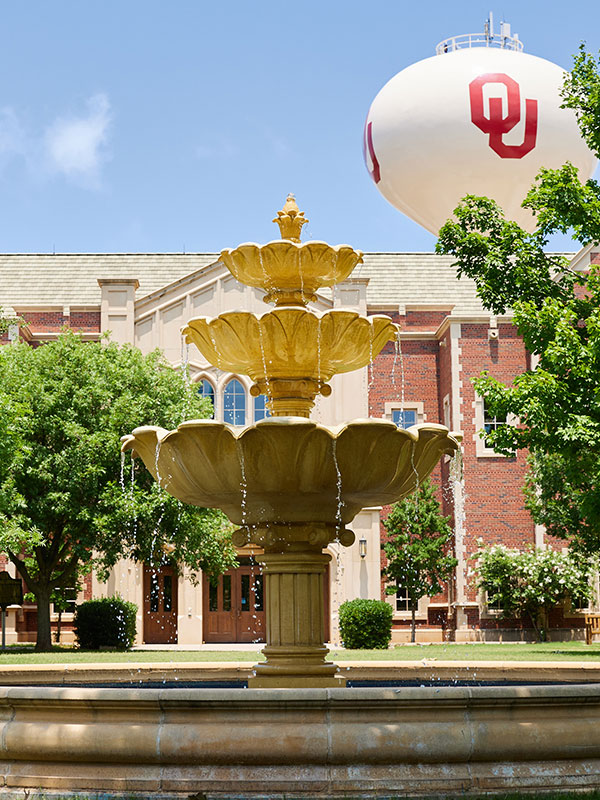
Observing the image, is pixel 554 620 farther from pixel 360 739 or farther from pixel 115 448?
pixel 360 739

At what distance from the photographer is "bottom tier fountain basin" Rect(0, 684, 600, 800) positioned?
6.26m

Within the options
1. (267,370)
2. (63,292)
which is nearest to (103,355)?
(63,292)

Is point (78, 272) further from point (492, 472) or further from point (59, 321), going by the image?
point (492, 472)

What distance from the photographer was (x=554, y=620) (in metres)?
38.7

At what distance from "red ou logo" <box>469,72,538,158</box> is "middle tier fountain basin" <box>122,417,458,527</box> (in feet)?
93.1

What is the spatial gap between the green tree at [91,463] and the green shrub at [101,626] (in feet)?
3.42

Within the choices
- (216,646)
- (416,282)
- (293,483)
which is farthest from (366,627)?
(293,483)

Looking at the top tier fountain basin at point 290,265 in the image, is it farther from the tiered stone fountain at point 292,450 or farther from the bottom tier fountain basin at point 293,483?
the bottom tier fountain basin at point 293,483

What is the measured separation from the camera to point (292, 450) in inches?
319

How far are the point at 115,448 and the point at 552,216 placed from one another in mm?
14326

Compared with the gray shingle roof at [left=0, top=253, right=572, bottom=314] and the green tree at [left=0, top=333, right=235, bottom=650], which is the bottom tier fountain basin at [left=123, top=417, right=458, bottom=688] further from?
the gray shingle roof at [left=0, top=253, right=572, bottom=314]

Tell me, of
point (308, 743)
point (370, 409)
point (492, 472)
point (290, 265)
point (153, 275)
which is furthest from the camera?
point (153, 275)

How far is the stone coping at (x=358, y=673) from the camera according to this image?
38.7 ft

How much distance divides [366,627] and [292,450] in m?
24.4
